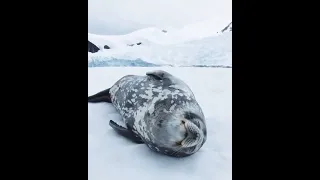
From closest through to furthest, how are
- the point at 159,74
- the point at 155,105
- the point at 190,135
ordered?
the point at 190,135
the point at 155,105
the point at 159,74

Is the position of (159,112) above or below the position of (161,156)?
above

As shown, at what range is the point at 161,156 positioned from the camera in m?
2.06

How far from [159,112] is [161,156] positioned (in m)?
0.30

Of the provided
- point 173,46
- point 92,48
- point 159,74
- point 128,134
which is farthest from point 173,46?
point 128,134

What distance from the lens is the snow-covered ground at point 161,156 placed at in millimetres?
2076

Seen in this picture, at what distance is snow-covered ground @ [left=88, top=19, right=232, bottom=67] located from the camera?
2199mm

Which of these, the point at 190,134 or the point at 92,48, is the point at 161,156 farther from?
the point at 92,48

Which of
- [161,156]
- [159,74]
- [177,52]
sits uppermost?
[177,52]

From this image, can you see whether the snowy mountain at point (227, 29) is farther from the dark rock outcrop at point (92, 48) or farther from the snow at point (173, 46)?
the dark rock outcrop at point (92, 48)

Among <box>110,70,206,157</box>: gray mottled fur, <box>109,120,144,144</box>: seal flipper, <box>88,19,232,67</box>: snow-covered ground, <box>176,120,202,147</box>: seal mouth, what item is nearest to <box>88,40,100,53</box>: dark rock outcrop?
<box>88,19,232,67</box>: snow-covered ground
